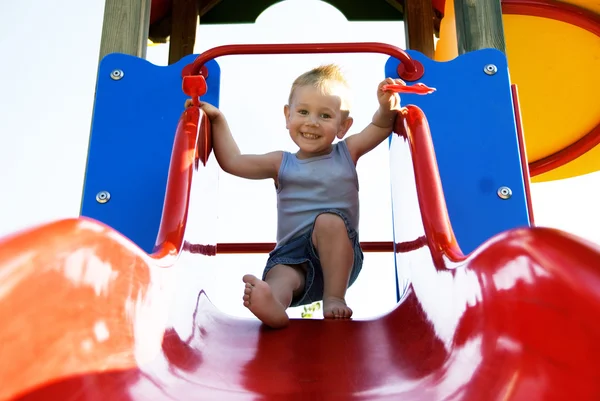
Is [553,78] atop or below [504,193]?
atop

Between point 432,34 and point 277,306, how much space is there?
1878 millimetres

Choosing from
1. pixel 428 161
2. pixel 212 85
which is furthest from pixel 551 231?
pixel 212 85

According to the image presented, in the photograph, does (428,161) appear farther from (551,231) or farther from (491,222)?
(551,231)

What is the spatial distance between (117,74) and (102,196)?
1.24 ft

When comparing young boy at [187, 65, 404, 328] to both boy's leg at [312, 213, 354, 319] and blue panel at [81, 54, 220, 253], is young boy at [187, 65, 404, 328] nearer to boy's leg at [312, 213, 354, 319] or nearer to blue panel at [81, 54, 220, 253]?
boy's leg at [312, 213, 354, 319]

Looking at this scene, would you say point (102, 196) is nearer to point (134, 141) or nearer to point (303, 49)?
point (134, 141)

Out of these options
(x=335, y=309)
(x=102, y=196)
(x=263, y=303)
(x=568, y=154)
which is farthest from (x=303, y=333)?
(x=568, y=154)

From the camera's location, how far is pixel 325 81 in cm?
187

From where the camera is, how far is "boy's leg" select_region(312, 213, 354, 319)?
60.1 inches

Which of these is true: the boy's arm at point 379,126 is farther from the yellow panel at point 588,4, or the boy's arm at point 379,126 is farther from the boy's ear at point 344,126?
the yellow panel at point 588,4

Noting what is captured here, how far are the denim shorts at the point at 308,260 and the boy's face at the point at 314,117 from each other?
9.8 inches

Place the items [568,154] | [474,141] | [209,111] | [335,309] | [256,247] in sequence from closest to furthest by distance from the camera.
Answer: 1. [335,309]
2. [209,111]
3. [474,141]
4. [256,247]
5. [568,154]

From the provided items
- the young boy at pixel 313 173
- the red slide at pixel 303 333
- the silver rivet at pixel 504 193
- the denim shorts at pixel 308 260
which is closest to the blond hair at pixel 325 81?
the young boy at pixel 313 173

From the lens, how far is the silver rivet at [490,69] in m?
1.90
